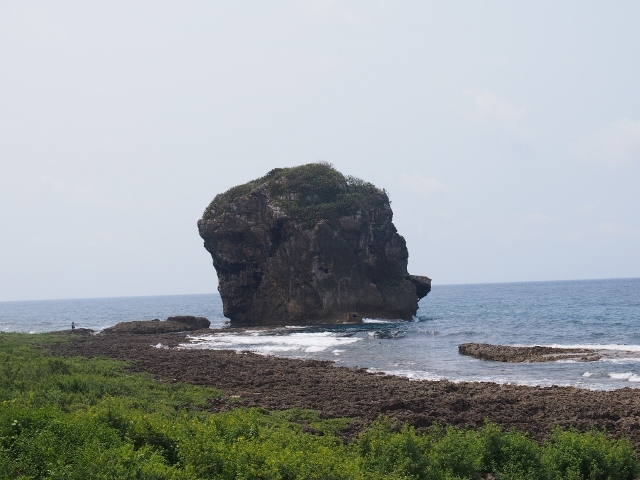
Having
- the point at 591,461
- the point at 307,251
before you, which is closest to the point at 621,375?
the point at 591,461

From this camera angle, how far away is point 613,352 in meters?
36.8

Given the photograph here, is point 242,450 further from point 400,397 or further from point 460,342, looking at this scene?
point 460,342

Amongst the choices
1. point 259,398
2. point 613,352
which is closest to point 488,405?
point 259,398

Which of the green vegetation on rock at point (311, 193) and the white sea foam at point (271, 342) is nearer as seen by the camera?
the white sea foam at point (271, 342)

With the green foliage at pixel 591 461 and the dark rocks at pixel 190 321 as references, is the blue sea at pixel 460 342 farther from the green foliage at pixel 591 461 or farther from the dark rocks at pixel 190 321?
the green foliage at pixel 591 461

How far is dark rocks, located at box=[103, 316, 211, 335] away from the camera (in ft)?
204

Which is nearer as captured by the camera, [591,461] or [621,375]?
[591,461]

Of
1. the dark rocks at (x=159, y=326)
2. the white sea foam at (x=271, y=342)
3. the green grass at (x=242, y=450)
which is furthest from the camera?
the dark rocks at (x=159, y=326)

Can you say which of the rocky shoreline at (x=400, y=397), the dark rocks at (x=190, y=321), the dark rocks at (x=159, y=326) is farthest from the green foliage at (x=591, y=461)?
the dark rocks at (x=190, y=321)

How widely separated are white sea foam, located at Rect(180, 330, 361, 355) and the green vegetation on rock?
1797 centimetres

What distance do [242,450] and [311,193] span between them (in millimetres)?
62733

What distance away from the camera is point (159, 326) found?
64.0 metres

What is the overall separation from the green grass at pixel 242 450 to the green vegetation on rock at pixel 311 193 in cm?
5370

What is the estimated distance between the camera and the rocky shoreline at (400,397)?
18.5 meters
